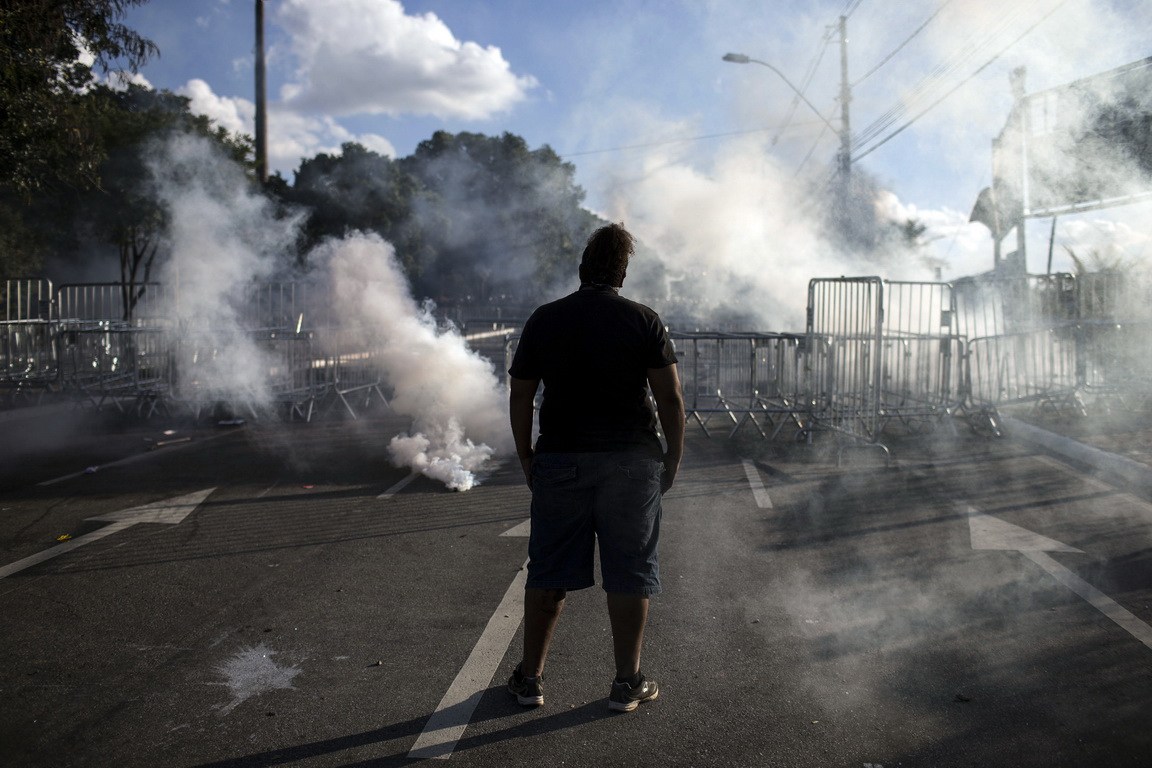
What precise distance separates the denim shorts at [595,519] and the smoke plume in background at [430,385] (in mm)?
4157

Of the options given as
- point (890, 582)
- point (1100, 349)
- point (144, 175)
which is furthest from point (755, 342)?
point (144, 175)

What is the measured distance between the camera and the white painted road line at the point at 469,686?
10.0ft

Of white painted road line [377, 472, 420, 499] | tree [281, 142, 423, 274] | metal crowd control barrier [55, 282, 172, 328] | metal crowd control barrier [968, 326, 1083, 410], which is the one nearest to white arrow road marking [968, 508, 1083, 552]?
white painted road line [377, 472, 420, 499]

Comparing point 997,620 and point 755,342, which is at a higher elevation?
point 755,342

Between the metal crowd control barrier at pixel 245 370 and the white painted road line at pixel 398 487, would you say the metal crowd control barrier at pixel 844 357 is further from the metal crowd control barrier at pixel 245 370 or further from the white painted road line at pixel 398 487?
the metal crowd control barrier at pixel 245 370

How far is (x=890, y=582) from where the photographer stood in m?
4.84

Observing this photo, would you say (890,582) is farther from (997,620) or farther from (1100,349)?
(1100,349)

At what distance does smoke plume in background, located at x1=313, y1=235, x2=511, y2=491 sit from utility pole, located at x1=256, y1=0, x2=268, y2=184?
13.5m

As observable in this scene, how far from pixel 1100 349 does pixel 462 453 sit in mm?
8529

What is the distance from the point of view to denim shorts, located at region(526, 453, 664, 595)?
3.21 meters

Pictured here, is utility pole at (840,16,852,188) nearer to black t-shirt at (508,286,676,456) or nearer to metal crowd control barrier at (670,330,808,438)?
metal crowd control barrier at (670,330,808,438)

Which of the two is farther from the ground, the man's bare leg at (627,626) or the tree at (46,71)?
the tree at (46,71)

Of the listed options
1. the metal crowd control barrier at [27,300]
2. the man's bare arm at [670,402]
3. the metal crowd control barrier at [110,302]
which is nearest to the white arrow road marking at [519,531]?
the man's bare arm at [670,402]

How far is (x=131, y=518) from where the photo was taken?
6.43 m
